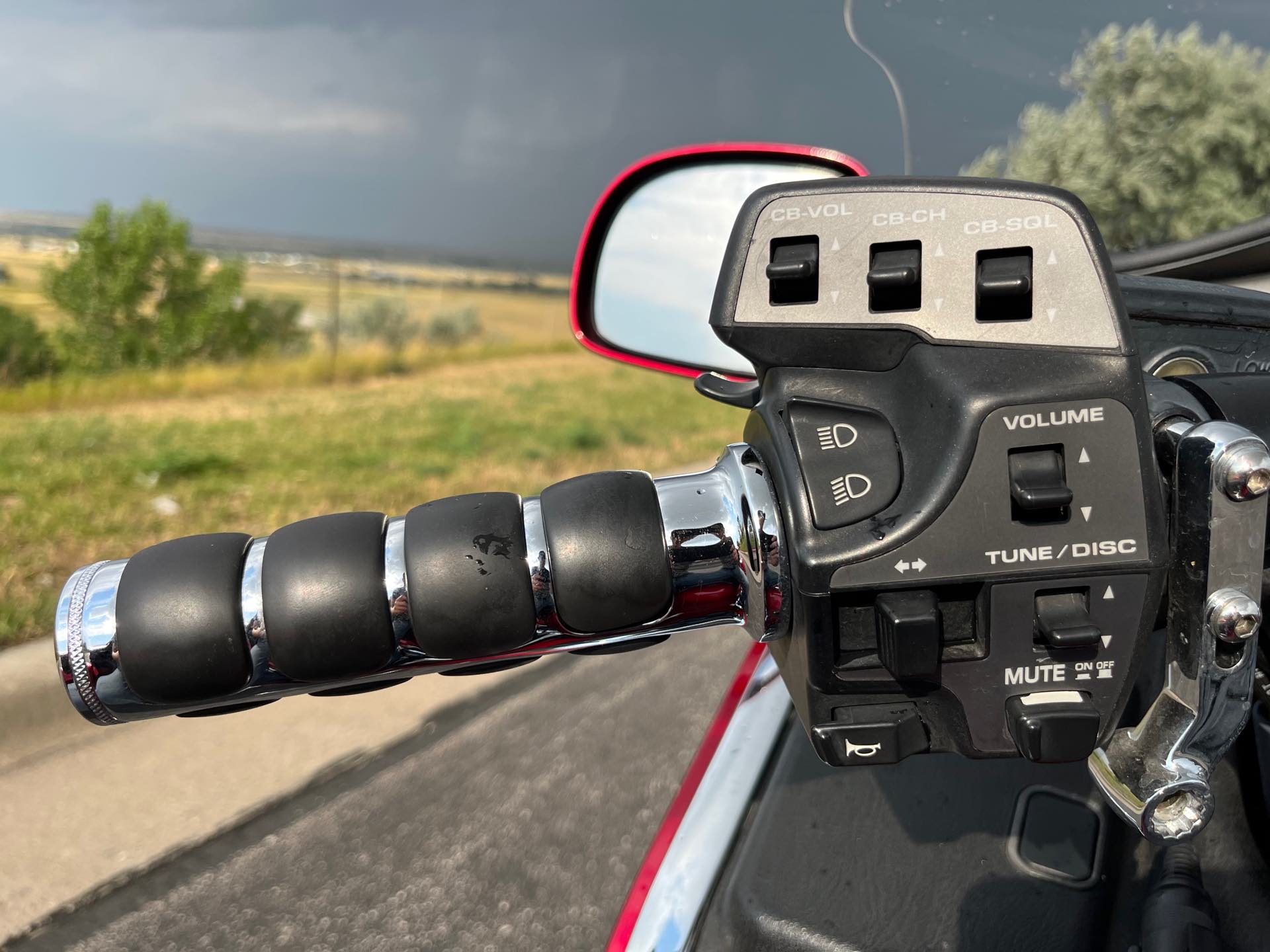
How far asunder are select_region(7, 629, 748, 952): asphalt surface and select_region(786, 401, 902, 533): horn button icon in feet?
6.67

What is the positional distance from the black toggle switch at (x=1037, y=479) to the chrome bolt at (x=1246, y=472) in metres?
0.11

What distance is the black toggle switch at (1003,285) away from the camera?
0.61m

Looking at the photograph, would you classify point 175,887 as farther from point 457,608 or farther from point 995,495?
point 995,495

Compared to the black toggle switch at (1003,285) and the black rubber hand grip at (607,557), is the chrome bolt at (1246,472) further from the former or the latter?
the black rubber hand grip at (607,557)

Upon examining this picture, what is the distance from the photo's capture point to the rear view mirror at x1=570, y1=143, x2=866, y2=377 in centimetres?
165

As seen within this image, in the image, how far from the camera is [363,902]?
246cm

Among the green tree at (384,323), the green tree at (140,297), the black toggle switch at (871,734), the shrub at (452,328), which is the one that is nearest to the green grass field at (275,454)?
the black toggle switch at (871,734)

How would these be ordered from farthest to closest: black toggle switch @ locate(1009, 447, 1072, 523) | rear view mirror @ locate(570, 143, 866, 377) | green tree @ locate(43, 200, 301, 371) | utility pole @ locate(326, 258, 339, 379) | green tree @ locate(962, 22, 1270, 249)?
green tree @ locate(43, 200, 301, 371), utility pole @ locate(326, 258, 339, 379), rear view mirror @ locate(570, 143, 866, 377), green tree @ locate(962, 22, 1270, 249), black toggle switch @ locate(1009, 447, 1072, 523)

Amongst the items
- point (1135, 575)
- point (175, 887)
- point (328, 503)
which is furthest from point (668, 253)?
point (328, 503)

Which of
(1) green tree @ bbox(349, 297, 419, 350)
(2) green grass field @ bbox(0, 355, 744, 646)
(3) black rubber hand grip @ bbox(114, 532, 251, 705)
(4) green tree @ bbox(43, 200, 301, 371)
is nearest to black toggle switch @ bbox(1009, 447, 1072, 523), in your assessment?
(3) black rubber hand grip @ bbox(114, 532, 251, 705)

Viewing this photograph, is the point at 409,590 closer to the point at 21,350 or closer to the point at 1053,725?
the point at 1053,725

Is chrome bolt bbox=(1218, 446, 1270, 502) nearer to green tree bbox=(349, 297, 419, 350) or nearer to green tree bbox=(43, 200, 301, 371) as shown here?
green tree bbox=(43, 200, 301, 371)

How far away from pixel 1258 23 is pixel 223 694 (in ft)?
5.10

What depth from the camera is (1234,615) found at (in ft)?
2.06
